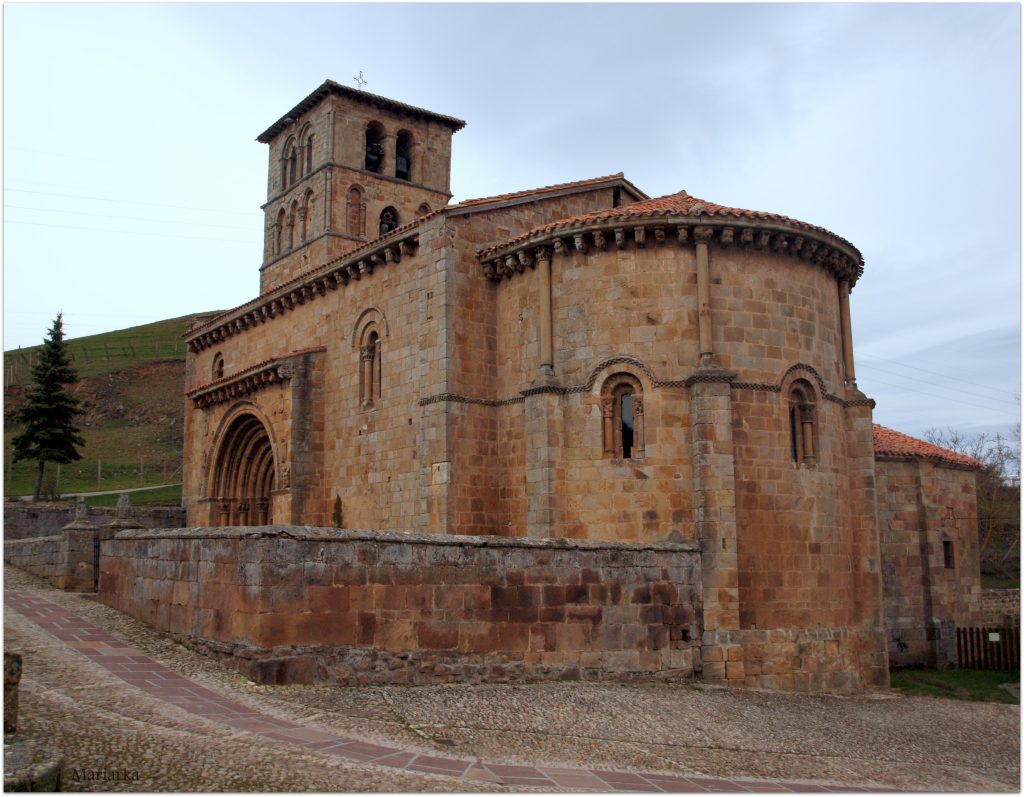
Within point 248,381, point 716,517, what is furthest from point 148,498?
point 716,517

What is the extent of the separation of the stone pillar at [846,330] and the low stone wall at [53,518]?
18260mm

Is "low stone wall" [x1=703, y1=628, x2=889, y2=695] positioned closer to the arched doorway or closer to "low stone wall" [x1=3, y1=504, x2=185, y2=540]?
the arched doorway

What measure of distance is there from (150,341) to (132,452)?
83.3 feet

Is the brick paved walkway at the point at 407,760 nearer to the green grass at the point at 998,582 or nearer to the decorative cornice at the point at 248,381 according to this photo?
the decorative cornice at the point at 248,381

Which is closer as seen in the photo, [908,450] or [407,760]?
[407,760]

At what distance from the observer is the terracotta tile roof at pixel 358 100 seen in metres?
29.4

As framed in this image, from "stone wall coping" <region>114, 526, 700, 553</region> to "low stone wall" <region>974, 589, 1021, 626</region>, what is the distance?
47.8ft

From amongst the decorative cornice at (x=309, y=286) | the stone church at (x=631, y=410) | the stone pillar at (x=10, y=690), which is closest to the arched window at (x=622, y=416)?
the stone church at (x=631, y=410)

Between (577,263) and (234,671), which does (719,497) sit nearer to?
(577,263)

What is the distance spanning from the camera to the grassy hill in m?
44.6

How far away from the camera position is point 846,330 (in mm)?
18203

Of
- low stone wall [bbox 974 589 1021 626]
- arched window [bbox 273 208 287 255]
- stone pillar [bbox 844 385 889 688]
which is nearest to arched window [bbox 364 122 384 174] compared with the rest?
arched window [bbox 273 208 287 255]

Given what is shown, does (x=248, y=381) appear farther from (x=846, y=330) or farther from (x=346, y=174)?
(x=846, y=330)

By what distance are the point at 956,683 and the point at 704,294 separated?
10292 mm
